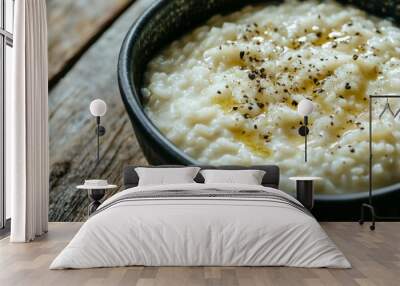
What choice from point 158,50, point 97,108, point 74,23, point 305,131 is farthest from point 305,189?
point 74,23

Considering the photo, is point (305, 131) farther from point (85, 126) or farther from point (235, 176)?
point (85, 126)

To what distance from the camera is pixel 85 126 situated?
6672 millimetres

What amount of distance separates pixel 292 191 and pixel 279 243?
2337 millimetres

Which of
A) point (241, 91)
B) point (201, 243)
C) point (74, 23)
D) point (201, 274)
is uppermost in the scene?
point (74, 23)

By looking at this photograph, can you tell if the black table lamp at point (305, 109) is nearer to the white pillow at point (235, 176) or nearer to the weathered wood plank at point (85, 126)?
the white pillow at point (235, 176)

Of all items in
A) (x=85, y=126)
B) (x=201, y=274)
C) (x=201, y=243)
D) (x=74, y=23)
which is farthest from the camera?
(x=74, y=23)

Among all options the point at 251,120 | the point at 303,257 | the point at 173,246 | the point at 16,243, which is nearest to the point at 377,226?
the point at 251,120

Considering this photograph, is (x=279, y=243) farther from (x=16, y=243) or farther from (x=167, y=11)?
(x=167, y=11)

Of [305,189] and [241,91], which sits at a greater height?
[241,91]

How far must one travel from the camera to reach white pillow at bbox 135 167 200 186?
19.2 ft

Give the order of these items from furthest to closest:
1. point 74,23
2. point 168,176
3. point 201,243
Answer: point 74,23, point 168,176, point 201,243

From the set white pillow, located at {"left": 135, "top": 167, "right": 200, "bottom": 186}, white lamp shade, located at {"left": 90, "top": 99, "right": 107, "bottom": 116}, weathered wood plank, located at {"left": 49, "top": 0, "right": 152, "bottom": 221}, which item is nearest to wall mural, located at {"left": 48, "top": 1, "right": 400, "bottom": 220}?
weathered wood plank, located at {"left": 49, "top": 0, "right": 152, "bottom": 221}

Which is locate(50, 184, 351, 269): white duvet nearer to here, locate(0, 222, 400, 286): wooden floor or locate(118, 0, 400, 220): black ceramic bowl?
locate(0, 222, 400, 286): wooden floor

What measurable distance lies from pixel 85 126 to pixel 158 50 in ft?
3.98
